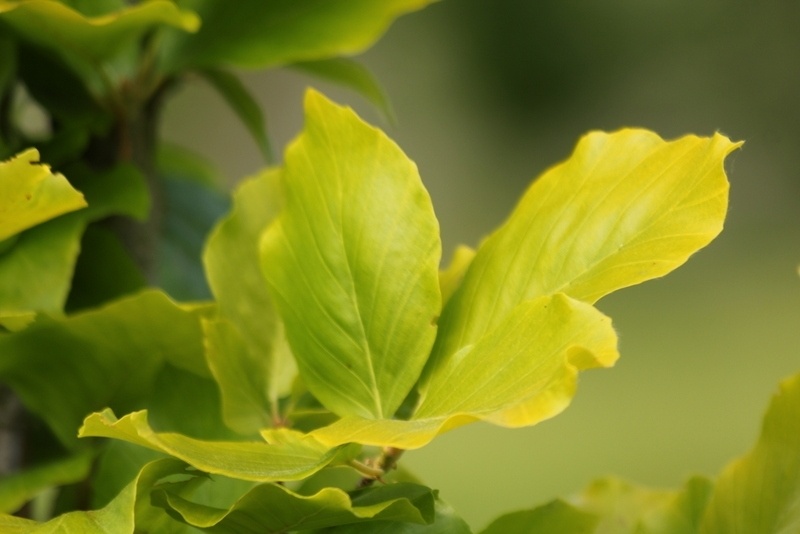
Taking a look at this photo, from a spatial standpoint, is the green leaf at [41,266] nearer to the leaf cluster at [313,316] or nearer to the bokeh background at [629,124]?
the leaf cluster at [313,316]

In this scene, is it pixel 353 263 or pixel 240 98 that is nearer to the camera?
pixel 353 263

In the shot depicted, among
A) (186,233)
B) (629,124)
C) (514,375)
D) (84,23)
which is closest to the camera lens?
(514,375)

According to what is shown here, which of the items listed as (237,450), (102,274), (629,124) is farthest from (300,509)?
(629,124)

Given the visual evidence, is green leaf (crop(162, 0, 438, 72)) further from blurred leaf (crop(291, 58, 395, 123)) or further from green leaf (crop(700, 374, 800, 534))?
green leaf (crop(700, 374, 800, 534))

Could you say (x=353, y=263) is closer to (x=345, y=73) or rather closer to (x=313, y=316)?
(x=313, y=316)

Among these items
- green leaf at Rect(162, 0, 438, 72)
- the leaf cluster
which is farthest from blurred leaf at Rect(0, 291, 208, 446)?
green leaf at Rect(162, 0, 438, 72)

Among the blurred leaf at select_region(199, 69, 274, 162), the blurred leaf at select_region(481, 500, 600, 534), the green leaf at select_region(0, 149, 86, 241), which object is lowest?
the blurred leaf at select_region(481, 500, 600, 534)
